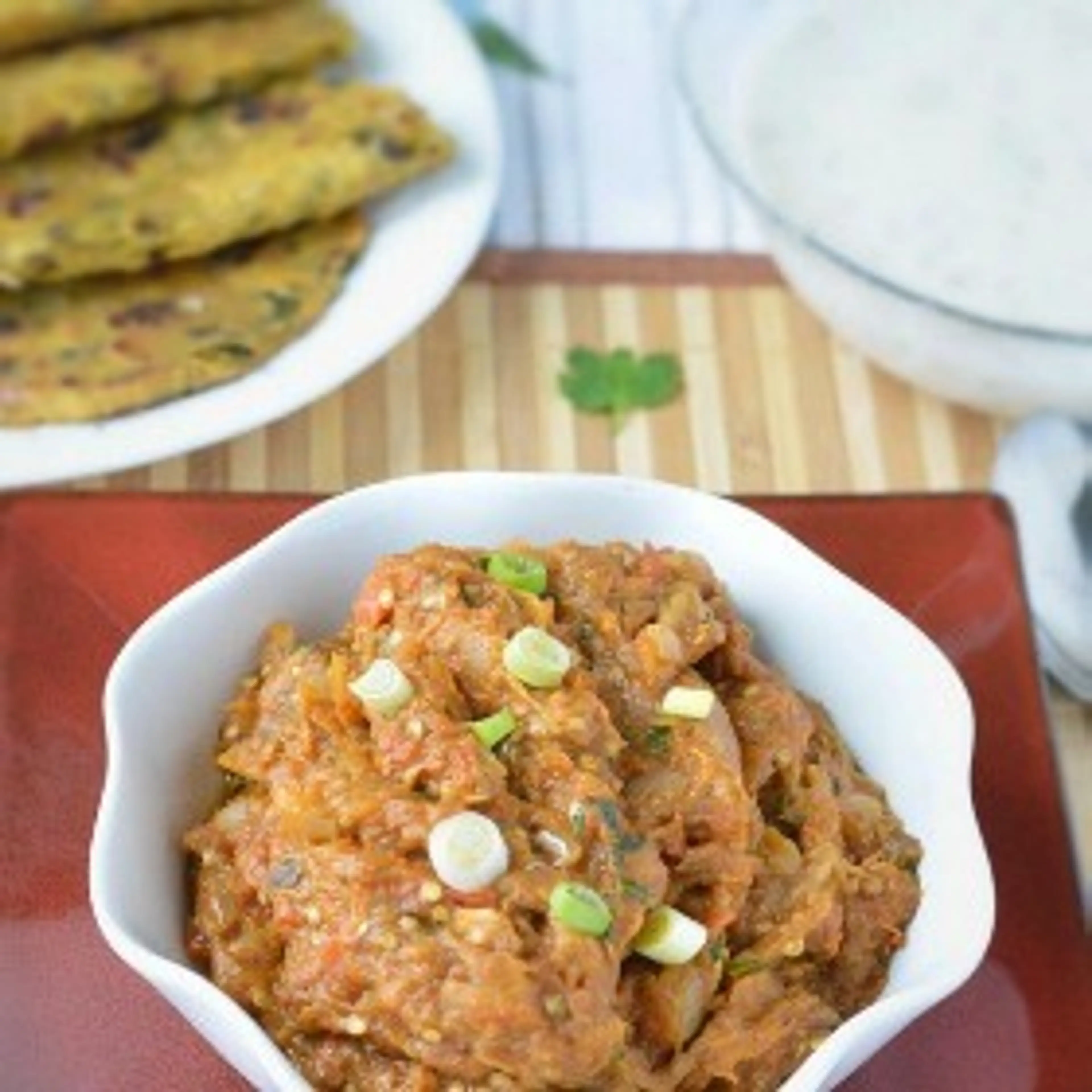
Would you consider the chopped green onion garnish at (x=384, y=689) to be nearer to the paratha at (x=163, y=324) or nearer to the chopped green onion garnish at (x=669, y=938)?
the chopped green onion garnish at (x=669, y=938)

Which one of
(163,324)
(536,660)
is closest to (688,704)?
(536,660)

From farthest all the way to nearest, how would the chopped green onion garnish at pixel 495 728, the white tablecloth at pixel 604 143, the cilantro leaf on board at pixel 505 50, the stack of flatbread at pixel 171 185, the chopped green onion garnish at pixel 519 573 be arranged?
the cilantro leaf on board at pixel 505 50
the white tablecloth at pixel 604 143
the stack of flatbread at pixel 171 185
the chopped green onion garnish at pixel 519 573
the chopped green onion garnish at pixel 495 728

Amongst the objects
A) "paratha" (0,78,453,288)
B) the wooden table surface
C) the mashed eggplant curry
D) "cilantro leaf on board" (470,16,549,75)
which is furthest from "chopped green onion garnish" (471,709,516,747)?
"cilantro leaf on board" (470,16,549,75)

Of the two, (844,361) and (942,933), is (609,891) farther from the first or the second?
(844,361)

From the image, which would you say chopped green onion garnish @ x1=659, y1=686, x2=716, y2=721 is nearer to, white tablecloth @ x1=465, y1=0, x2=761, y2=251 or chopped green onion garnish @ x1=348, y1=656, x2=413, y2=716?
chopped green onion garnish @ x1=348, y1=656, x2=413, y2=716

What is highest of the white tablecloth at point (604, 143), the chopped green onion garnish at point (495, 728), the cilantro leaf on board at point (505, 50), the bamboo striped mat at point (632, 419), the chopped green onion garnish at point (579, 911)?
the chopped green onion garnish at point (495, 728)

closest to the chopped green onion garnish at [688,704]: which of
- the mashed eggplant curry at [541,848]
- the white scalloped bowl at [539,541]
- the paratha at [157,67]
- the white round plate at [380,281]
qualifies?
→ the mashed eggplant curry at [541,848]

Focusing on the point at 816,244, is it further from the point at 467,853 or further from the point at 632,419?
the point at 467,853
